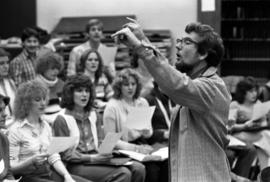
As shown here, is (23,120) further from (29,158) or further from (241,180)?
(241,180)

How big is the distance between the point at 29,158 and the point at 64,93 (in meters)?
0.74

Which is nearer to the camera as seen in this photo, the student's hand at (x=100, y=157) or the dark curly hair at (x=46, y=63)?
the student's hand at (x=100, y=157)

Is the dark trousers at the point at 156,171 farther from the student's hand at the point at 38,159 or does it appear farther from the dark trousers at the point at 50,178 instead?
the student's hand at the point at 38,159

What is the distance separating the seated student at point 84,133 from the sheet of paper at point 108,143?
0.05 metres

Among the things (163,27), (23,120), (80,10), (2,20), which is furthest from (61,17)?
(23,120)

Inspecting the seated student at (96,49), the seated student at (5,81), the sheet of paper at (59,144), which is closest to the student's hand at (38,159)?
the sheet of paper at (59,144)

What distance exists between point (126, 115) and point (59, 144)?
3.30ft

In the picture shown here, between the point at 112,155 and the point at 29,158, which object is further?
the point at 112,155

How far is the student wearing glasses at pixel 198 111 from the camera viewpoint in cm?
195

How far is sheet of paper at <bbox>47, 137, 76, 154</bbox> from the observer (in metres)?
3.23

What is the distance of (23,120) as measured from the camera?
332 centimetres

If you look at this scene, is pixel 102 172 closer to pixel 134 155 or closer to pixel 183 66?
pixel 134 155

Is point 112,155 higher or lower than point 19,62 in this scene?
lower

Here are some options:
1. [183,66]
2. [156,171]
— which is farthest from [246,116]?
[183,66]
